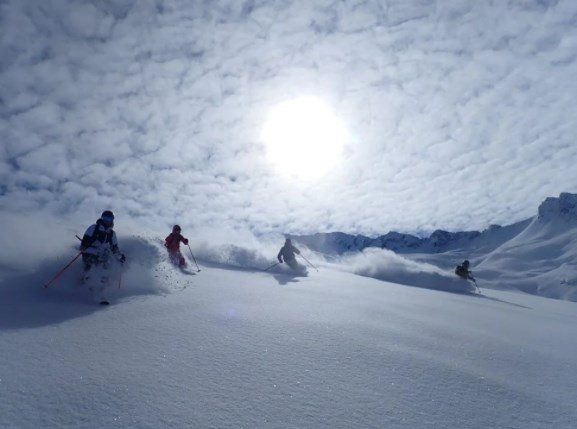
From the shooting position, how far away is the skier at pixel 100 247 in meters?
6.96

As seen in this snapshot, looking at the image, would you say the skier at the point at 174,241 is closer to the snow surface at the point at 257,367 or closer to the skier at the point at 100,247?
the skier at the point at 100,247

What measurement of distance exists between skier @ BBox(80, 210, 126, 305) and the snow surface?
501 millimetres

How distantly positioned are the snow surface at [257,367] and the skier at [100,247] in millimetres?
501

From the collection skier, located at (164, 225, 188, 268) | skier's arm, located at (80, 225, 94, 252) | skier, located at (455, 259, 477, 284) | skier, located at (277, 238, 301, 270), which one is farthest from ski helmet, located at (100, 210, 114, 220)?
skier, located at (455, 259, 477, 284)

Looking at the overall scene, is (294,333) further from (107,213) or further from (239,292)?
(107,213)

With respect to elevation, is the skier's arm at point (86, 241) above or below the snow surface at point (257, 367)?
above

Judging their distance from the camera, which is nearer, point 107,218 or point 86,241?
point 86,241

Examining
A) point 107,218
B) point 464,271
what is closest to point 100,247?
point 107,218

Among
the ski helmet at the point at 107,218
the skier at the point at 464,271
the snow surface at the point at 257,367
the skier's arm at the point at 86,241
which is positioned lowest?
the snow surface at the point at 257,367

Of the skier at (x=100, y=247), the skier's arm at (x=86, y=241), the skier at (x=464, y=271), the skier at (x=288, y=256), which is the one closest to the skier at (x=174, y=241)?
the skier at (x=288, y=256)

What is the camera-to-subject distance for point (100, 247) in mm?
7391

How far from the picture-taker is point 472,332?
6.07 metres

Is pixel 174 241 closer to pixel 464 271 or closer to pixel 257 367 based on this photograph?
pixel 257 367

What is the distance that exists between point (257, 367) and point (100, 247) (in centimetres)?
575
